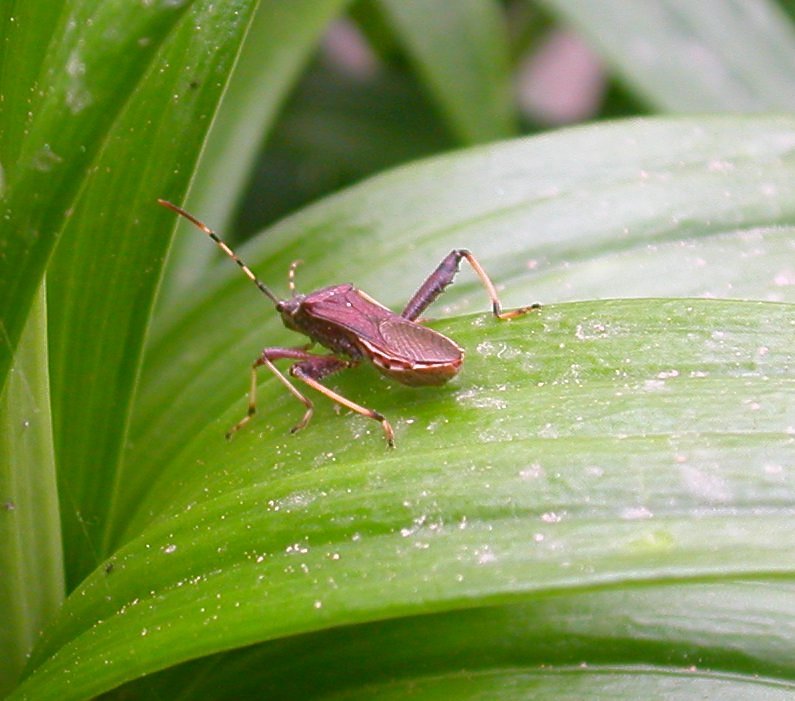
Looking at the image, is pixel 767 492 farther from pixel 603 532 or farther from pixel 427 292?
pixel 427 292

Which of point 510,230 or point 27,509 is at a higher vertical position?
point 510,230

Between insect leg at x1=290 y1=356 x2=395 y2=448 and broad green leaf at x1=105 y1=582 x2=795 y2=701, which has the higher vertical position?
insect leg at x1=290 y1=356 x2=395 y2=448

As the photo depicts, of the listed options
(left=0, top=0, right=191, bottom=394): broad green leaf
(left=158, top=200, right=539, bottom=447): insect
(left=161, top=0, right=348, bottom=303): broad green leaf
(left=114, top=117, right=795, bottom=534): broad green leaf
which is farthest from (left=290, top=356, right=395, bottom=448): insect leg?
(left=161, top=0, right=348, bottom=303): broad green leaf

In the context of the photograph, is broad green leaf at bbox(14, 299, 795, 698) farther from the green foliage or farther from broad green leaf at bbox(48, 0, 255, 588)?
broad green leaf at bbox(48, 0, 255, 588)

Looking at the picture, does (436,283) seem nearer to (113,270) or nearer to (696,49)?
(113,270)

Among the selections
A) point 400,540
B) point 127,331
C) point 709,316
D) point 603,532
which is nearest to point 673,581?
point 603,532

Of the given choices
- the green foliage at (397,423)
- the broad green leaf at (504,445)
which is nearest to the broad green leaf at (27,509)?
the green foliage at (397,423)

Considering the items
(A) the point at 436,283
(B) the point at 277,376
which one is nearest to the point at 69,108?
(B) the point at 277,376
